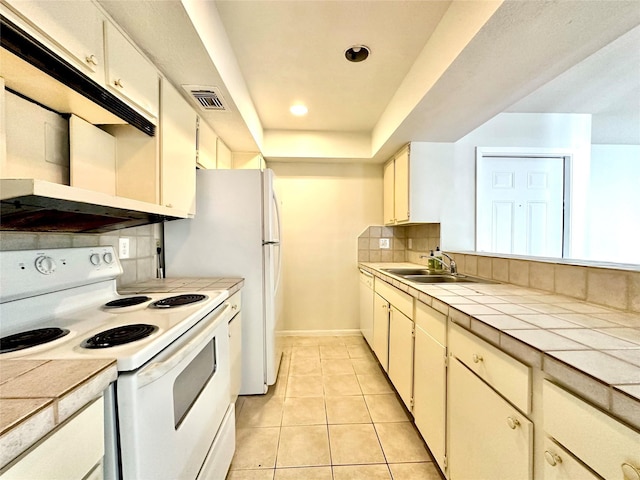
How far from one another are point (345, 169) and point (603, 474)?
3028mm

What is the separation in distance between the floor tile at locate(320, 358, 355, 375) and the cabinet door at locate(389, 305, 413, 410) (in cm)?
53

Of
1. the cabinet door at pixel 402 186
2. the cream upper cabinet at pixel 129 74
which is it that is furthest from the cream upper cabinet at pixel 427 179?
the cream upper cabinet at pixel 129 74

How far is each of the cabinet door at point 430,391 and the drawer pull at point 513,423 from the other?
1.30 feet

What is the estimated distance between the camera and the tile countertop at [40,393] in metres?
0.41

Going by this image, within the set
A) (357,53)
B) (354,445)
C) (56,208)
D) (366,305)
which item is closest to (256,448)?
(354,445)

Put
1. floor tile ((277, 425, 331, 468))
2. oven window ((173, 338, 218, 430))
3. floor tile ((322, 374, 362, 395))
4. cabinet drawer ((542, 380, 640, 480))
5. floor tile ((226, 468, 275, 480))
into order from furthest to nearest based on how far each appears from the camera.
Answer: floor tile ((322, 374, 362, 395)), floor tile ((277, 425, 331, 468)), floor tile ((226, 468, 275, 480)), oven window ((173, 338, 218, 430)), cabinet drawer ((542, 380, 640, 480))

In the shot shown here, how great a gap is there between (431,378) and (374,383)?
0.99 m

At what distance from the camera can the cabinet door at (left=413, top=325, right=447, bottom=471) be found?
1.22m

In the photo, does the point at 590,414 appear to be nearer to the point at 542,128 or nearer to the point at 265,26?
the point at 265,26

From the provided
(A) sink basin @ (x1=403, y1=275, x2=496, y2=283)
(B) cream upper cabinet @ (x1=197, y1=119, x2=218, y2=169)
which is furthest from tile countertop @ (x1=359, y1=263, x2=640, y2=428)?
(B) cream upper cabinet @ (x1=197, y1=119, x2=218, y2=169)

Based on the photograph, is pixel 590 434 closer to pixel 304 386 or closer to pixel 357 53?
pixel 304 386

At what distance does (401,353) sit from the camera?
176 cm

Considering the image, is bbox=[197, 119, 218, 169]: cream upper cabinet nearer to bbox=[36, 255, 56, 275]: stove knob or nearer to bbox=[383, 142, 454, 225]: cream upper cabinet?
bbox=[36, 255, 56, 275]: stove knob

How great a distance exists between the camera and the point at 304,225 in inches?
127
